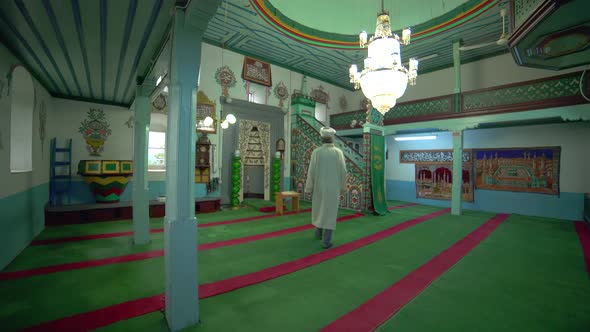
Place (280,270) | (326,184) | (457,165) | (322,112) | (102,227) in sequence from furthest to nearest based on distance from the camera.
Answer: (322,112) < (457,165) < (102,227) < (326,184) < (280,270)

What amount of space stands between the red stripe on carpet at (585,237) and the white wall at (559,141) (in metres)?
1.02

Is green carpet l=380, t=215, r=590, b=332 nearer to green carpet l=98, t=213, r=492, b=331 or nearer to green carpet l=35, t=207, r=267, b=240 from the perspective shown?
green carpet l=98, t=213, r=492, b=331

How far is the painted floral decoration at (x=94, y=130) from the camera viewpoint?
5.32 m

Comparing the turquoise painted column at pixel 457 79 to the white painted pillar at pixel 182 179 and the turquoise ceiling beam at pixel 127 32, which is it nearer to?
the white painted pillar at pixel 182 179

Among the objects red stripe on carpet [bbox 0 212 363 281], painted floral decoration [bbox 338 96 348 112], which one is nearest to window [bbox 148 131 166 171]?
red stripe on carpet [bbox 0 212 363 281]

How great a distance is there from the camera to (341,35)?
708 cm

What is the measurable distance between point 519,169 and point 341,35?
19.3 feet

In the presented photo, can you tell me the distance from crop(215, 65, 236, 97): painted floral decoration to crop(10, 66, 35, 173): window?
3662 mm

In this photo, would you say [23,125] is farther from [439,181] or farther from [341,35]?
[439,181]

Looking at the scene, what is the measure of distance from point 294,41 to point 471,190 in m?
6.54

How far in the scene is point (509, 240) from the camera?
415cm

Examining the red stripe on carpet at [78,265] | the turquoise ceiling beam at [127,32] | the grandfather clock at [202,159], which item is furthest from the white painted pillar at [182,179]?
the grandfather clock at [202,159]

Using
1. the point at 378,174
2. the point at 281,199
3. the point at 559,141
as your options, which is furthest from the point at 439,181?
the point at 281,199

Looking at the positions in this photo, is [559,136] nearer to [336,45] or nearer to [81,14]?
[336,45]
